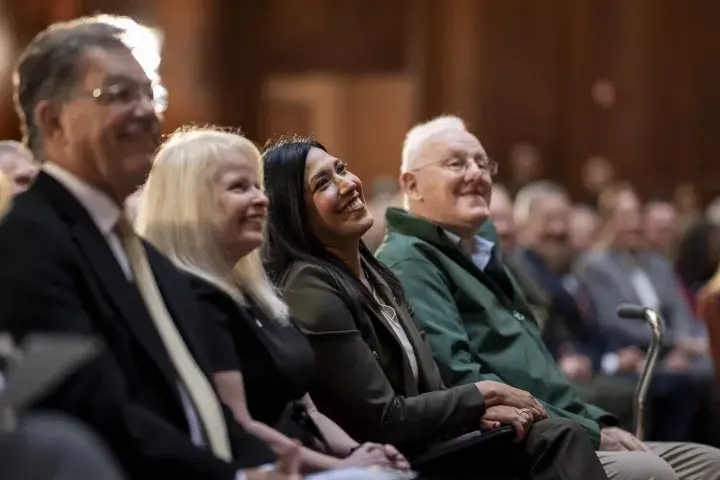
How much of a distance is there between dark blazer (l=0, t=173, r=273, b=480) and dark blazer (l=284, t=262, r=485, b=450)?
2.19ft

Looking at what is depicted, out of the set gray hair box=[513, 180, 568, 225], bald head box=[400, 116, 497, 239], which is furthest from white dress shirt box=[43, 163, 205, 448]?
gray hair box=[513, 180, 568, 225]

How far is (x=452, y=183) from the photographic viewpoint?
3.78m

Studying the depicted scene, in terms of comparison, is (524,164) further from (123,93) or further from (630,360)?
(123,93)

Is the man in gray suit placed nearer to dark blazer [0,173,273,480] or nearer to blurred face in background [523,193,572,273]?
blurred face in background [523,193,572,273]

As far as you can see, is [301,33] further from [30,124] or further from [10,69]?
[30,124]

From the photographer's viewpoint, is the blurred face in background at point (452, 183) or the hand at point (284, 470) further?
the blurred face in background at point (452, 183)

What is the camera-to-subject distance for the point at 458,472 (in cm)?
307

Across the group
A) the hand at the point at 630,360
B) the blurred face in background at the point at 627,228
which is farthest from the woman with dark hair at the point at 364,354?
the blurred face in background at the point at 627,228

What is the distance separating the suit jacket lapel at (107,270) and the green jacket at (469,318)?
1.25 meters

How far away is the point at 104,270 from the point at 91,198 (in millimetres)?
140

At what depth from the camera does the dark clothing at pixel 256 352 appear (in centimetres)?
247

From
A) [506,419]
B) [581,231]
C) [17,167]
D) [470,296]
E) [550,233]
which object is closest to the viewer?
[506,419]

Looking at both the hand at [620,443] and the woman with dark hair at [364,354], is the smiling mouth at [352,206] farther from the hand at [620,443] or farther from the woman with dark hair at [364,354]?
the hand at [620,443]

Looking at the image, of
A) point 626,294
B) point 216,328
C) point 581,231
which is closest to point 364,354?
point 216,328
